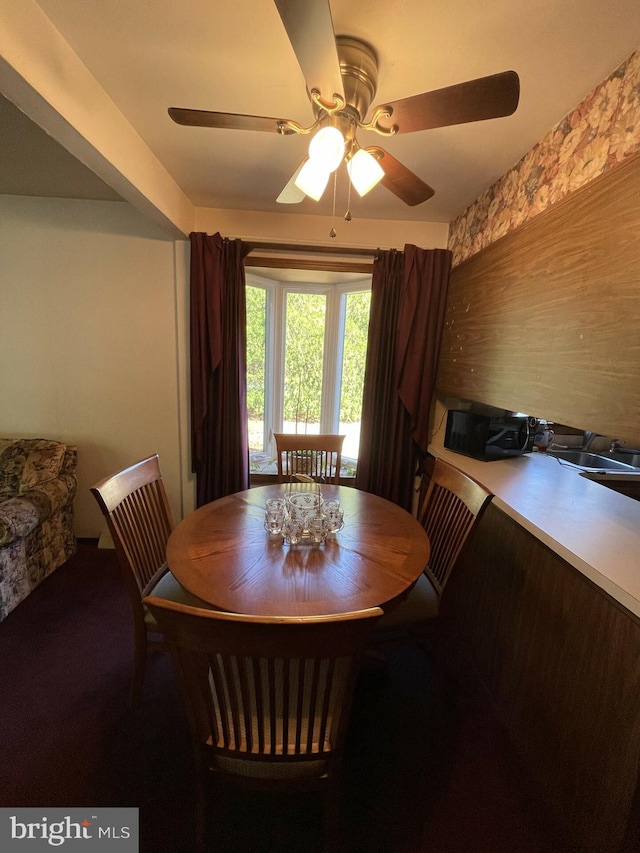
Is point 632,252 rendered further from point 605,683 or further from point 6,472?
point 6,472

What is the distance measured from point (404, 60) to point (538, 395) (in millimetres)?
1235

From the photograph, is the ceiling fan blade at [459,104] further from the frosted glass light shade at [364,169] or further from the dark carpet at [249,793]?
the dark carpet at [249,793]

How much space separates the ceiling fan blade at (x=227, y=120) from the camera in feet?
3.37

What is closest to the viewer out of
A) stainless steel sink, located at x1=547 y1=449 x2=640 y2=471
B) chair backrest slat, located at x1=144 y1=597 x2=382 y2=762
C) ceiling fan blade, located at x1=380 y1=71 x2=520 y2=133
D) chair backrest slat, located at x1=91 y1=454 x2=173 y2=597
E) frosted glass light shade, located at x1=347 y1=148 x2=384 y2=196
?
chair backrest slat, located at x1=144 y1=597 x2=382 y2=762

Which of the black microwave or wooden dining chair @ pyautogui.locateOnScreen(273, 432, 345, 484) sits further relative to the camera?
wooden dining chair @ pyautogui.locateOnScreen(273, 432, 345, 484)

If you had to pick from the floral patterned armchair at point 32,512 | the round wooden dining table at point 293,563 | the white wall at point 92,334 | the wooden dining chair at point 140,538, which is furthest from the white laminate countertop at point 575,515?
the floral patterned armchair at point 32,512

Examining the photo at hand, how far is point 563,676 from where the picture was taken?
3.61 ft

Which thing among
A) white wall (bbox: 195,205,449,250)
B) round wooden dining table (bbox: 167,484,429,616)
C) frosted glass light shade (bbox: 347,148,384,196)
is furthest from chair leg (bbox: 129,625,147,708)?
white wall (bbox: 195,205,449,250)

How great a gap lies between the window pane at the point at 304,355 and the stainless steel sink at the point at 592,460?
1778 mm

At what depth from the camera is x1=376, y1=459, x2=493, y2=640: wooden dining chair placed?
1.34 metres

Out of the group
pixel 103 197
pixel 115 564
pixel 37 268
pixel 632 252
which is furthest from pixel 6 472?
pixel 632 252

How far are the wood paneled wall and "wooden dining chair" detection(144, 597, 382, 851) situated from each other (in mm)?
958

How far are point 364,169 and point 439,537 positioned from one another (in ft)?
4.99

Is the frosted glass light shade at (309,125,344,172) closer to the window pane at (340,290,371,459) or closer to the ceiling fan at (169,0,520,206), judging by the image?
the ceiling fan at (169,0,520,206)
